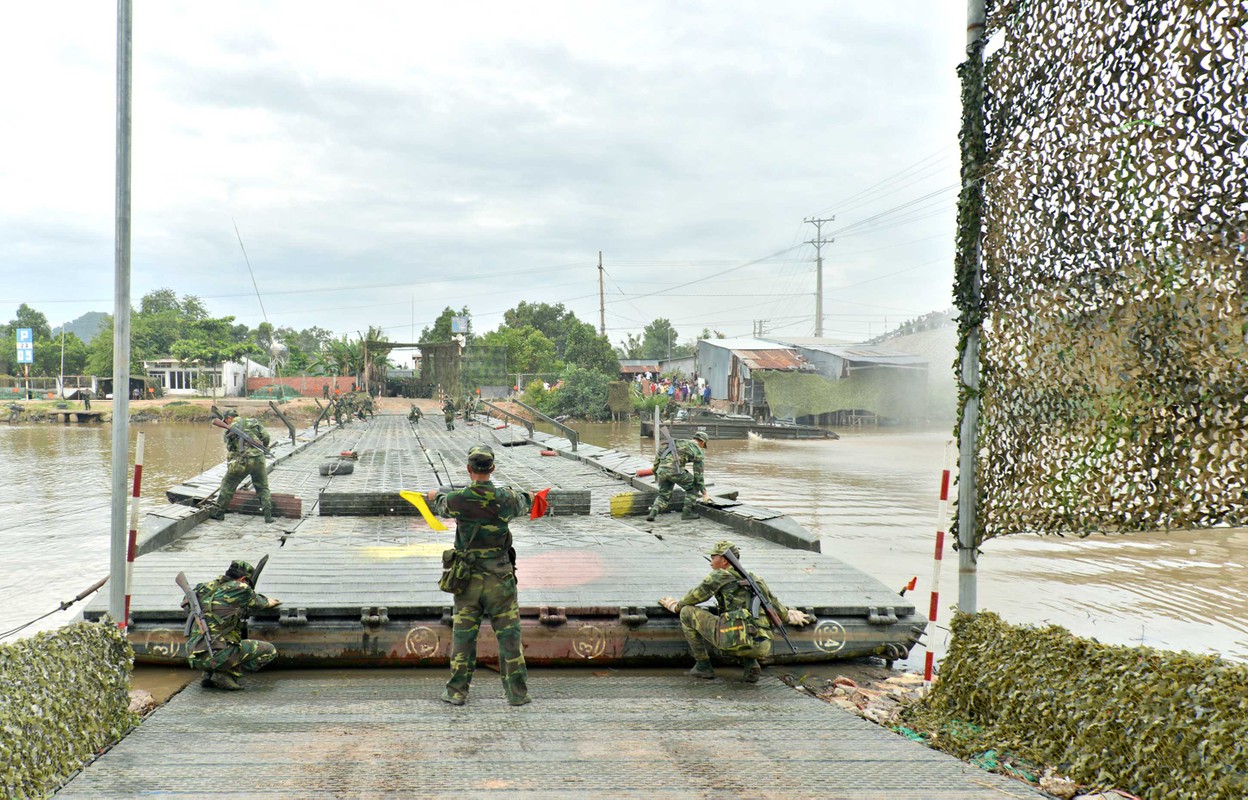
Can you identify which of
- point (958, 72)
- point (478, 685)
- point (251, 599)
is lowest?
point (478, 685)

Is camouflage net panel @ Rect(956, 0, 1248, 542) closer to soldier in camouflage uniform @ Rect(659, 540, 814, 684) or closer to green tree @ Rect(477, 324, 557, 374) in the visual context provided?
soldier in camouflage uniform @ Rect(659, 540, 814, 684)

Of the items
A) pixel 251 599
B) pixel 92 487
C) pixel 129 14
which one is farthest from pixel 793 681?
pixel 92 487

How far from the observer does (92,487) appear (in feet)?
68.2

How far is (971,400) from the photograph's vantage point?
187 inches

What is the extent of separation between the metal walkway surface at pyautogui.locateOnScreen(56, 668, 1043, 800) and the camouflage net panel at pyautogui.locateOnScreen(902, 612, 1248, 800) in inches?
13.7

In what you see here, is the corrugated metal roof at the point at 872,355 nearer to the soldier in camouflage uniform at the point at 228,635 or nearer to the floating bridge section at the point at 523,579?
the floating bridge section at the point at 523,579

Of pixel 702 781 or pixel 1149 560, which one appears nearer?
pixel 702 781

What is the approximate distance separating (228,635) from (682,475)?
21.4ft

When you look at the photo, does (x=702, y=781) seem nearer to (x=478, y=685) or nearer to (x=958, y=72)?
(x=478, y=685)

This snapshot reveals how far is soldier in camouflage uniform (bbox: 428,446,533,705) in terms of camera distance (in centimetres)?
524

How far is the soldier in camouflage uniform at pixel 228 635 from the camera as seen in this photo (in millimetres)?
5398

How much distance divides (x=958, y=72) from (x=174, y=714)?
235 inches

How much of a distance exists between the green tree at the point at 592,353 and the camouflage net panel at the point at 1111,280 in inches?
2056

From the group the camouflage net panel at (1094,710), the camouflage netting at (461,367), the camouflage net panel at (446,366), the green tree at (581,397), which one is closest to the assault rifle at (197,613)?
the camouflage net panel at (1094,710)
